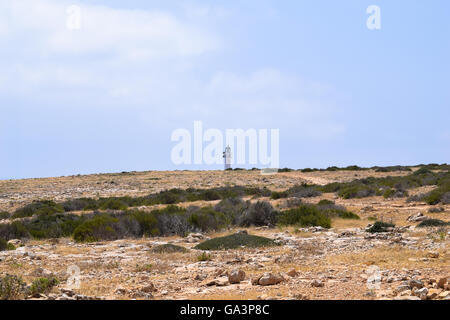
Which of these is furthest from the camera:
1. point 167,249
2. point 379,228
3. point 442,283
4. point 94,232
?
point 94,232

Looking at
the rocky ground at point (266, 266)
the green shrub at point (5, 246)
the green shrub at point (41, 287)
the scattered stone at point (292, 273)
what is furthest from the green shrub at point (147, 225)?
the scattered stone at point (292, 273)

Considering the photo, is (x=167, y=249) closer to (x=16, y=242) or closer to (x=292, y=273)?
(x=292, y=273)

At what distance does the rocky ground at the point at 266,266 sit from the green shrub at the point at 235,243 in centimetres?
42

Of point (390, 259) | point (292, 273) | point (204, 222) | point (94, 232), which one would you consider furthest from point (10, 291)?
point (204, 222)

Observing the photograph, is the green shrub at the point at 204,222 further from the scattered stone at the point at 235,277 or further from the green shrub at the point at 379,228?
the scattered stone at the point at 235,277

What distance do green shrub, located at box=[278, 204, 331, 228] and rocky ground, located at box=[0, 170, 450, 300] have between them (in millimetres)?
596

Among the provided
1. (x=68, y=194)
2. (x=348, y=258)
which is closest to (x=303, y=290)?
(x=348, y=258)

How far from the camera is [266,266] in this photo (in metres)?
10.6

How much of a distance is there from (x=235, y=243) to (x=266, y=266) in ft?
11.0

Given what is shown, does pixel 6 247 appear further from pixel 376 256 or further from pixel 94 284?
pixel 376 256

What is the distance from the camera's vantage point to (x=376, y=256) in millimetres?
10703

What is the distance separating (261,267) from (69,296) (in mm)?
4379

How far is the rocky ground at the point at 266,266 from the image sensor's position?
781cm

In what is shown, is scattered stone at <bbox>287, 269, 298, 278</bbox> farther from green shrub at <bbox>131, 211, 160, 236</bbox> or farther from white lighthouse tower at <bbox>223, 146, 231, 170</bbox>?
white lighthouse tower at <bbox>223, 146, 231, 170</bbox>
